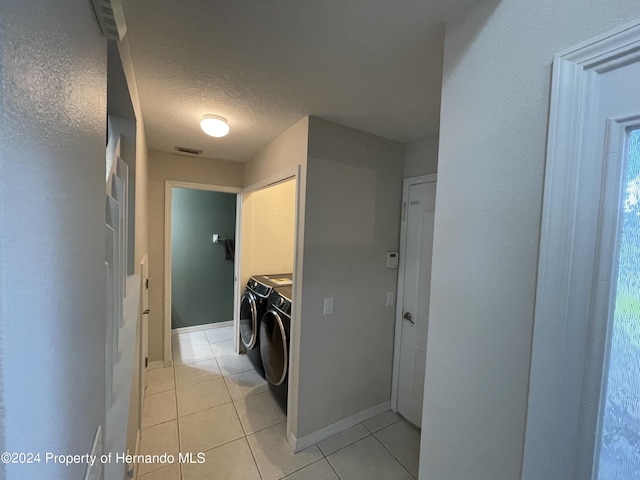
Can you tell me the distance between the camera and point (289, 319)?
6.64 feet

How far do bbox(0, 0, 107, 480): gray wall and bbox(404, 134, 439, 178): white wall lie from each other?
79.1 inches

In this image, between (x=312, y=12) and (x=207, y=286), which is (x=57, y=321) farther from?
(x=207, y=286)

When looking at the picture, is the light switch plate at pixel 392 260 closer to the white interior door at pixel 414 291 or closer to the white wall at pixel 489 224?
the white interior door at pixel 414 291

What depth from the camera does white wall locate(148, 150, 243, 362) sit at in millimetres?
2615

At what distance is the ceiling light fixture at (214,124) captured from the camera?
1.70 meters

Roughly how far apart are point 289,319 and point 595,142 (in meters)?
1.90

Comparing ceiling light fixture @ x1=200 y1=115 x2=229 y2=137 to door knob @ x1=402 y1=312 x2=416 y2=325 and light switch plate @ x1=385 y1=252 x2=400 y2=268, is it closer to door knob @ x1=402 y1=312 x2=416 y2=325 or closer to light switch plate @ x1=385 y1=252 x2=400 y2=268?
light switch plate @ x1=385 y1=252 x2=400 y2=268

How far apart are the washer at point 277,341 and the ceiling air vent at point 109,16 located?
5.88ft

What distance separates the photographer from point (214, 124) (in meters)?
1.71

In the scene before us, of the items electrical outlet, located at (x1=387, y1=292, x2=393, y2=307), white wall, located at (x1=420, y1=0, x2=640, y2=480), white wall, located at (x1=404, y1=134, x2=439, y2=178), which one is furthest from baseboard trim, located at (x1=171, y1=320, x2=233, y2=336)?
white wall, located at (x1=420, y1=0, x2=640, y2=480)

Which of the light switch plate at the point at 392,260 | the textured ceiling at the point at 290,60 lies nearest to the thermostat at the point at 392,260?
the light switch plate at the point at 392,260

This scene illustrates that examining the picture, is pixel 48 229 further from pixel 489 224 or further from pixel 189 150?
pixel 189 150

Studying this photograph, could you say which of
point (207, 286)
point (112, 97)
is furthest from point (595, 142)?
point (207, 286)

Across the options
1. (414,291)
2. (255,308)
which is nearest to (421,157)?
(414,291)
